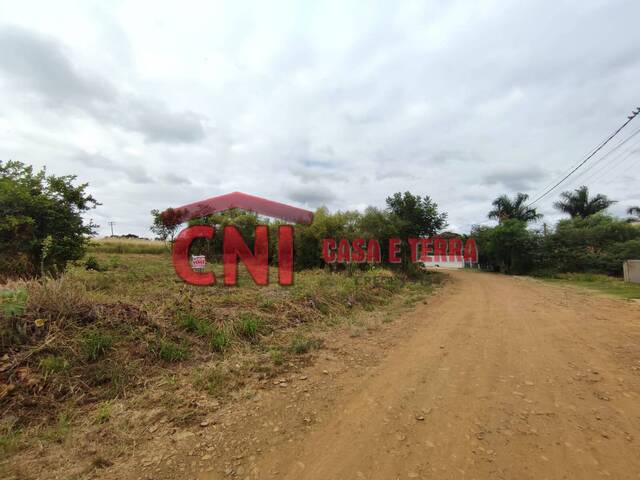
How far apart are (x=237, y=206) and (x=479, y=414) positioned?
79.5 ft

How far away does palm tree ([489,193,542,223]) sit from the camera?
2689 centimetres

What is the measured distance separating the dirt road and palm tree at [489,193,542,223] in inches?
1031

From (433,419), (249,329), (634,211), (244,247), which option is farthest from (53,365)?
(634,211)

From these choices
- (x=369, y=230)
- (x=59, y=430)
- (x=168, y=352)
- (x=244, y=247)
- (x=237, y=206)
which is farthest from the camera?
(x=237, y=206)

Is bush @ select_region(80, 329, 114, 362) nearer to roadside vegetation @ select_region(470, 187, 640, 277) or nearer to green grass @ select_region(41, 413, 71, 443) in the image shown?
green grass @ select_region(41, 413, 71, 443)

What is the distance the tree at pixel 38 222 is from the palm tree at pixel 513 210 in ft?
97.1

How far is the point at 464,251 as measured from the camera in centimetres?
2806

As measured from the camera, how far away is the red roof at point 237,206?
866 inches

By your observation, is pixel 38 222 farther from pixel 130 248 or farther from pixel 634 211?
pixel 634 211

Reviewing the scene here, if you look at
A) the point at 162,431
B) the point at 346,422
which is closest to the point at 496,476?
the point at 346,422

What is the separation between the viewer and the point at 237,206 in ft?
82.1

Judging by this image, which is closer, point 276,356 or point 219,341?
point 276,356

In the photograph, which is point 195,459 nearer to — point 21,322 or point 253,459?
point 253,459

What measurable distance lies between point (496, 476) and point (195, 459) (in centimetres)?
205
